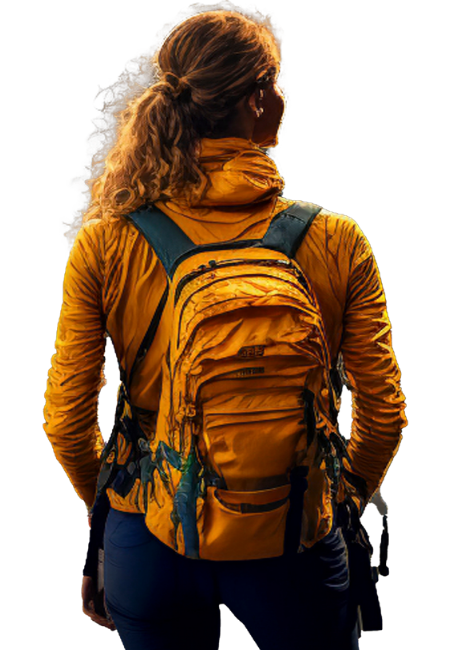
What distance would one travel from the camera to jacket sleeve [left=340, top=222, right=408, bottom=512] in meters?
2.99

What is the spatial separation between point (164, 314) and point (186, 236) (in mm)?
259

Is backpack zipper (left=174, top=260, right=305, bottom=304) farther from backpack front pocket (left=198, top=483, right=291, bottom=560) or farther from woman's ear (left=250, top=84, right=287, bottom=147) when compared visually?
backpack front pocket (left=198, top=483, right=291, bottom=560)

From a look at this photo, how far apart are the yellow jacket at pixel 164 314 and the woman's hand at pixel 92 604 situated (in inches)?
14.7

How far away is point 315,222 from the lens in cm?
290

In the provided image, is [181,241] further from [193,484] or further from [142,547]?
[142,547]

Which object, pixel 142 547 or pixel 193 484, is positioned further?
pixel 142 547

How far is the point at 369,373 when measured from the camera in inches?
120

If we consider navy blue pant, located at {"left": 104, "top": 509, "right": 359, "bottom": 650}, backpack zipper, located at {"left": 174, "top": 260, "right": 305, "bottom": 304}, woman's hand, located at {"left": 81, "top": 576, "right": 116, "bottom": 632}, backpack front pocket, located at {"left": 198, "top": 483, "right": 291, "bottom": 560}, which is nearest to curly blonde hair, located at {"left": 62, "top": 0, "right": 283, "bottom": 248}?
backpack zipper, located at {"left": 174, "top": 260, "right": 305, "bottom": 304}

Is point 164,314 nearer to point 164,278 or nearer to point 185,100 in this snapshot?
point 164,278

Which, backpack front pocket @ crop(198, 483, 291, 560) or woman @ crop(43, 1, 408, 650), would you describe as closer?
backpack front pocket @ crop(198, 483, 291, 560)

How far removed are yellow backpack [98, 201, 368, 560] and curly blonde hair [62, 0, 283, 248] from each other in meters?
0.12

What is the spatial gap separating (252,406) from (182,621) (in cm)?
83

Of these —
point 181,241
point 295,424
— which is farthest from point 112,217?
point 295,424

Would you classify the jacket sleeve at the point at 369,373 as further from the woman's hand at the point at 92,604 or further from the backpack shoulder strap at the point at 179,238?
the woman's hand at the point at 92,604
